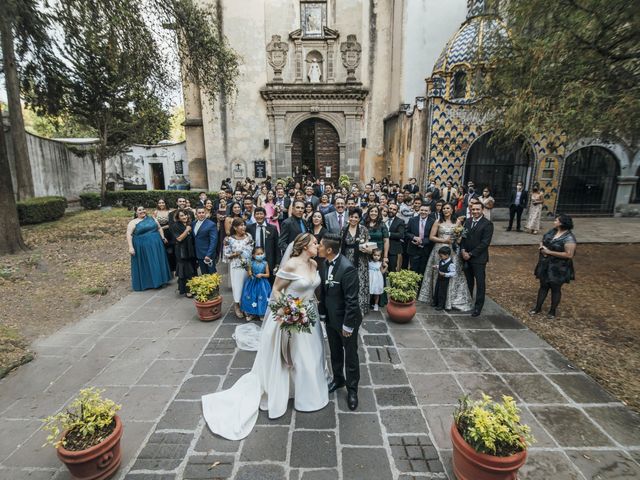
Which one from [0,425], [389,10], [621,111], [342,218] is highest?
[389,10]

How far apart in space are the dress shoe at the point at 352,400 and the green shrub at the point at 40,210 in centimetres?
1605

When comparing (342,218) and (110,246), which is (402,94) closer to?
(342,218)


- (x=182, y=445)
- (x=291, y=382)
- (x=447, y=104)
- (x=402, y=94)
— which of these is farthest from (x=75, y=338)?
(x=402, y=94)

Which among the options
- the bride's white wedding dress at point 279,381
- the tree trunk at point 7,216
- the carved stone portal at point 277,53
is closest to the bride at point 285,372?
the bride's white wedding dress at point 279,381

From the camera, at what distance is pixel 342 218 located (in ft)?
25.2

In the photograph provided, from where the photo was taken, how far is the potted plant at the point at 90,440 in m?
2.92

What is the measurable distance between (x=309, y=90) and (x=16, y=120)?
13051mm

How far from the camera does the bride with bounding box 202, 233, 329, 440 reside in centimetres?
378

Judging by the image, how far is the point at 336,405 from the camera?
160 inches

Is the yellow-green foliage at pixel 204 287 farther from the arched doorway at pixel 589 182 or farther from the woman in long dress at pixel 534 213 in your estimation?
the arched doorway at pixel 589 182

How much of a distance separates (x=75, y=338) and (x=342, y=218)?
5.37 meters

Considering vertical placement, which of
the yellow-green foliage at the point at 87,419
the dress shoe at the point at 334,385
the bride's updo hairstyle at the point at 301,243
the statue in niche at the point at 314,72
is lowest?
the dress shoe at the point at 334,385

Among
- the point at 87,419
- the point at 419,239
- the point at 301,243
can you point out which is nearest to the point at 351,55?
the point at 419,239

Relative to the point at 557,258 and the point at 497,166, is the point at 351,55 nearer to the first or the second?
the point at 497,166
